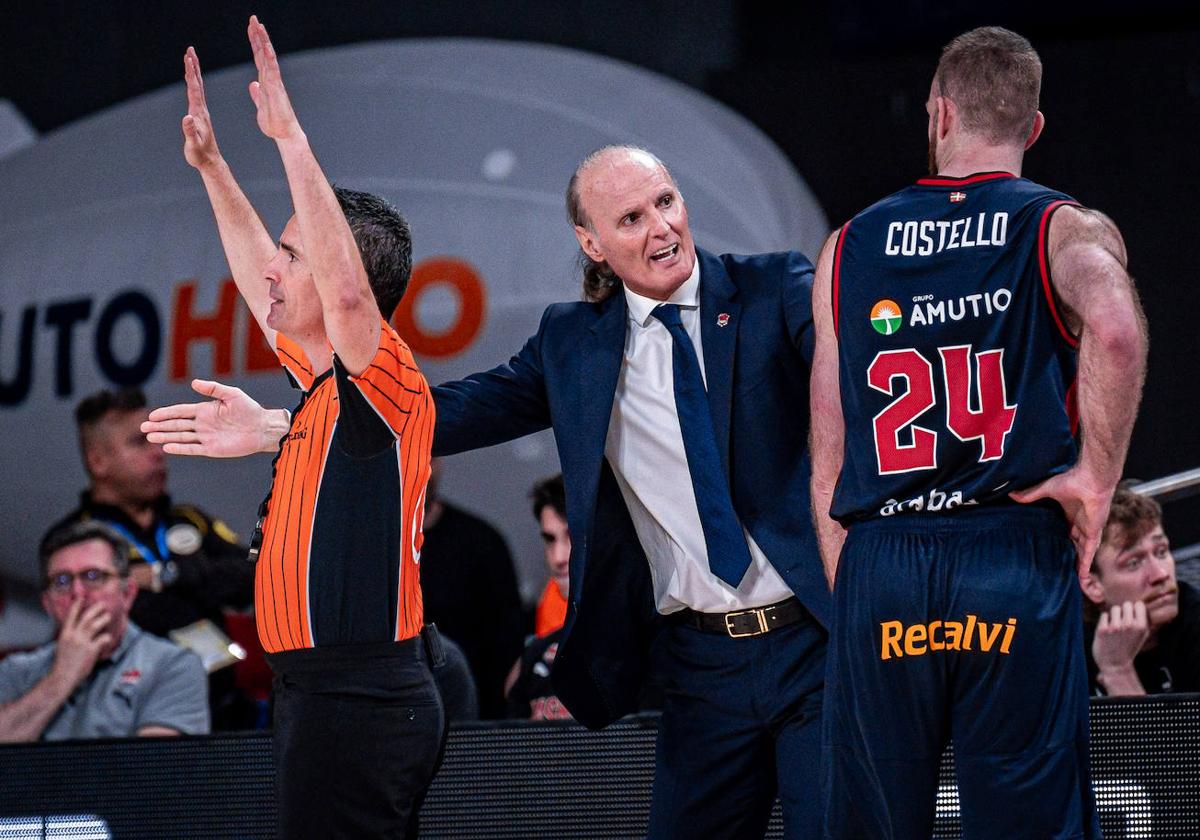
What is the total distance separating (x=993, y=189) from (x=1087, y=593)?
1.92 metres

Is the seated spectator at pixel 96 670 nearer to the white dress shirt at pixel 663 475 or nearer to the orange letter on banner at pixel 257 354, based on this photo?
the white dress shirt at pixel 663 475

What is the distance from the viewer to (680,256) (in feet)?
9.41

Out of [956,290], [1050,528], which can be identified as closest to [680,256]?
[956,290]

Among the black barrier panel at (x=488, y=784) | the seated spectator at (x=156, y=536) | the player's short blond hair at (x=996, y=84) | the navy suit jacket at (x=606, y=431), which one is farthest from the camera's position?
the seated spectator at (x=156, y=536)

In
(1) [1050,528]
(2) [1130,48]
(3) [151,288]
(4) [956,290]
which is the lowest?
(1) [1050,528]

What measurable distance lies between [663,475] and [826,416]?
0.36 metres

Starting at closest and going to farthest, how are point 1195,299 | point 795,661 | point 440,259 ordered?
1. point 795,661
2. point 1195,299
3. point 440,259

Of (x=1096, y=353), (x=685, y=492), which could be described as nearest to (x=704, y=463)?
(x=685, y=492)

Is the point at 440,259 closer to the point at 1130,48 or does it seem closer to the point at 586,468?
the point at 1130,48

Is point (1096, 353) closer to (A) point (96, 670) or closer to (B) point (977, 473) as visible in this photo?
(B) point (977, 473)

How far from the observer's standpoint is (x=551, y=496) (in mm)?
4719

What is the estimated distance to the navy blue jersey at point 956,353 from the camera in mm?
2354

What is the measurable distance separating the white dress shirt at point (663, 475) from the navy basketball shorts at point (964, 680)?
1.01 ft

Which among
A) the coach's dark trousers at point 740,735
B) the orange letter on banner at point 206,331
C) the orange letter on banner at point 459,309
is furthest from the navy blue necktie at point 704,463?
the orange letter on banner at point 206,331
